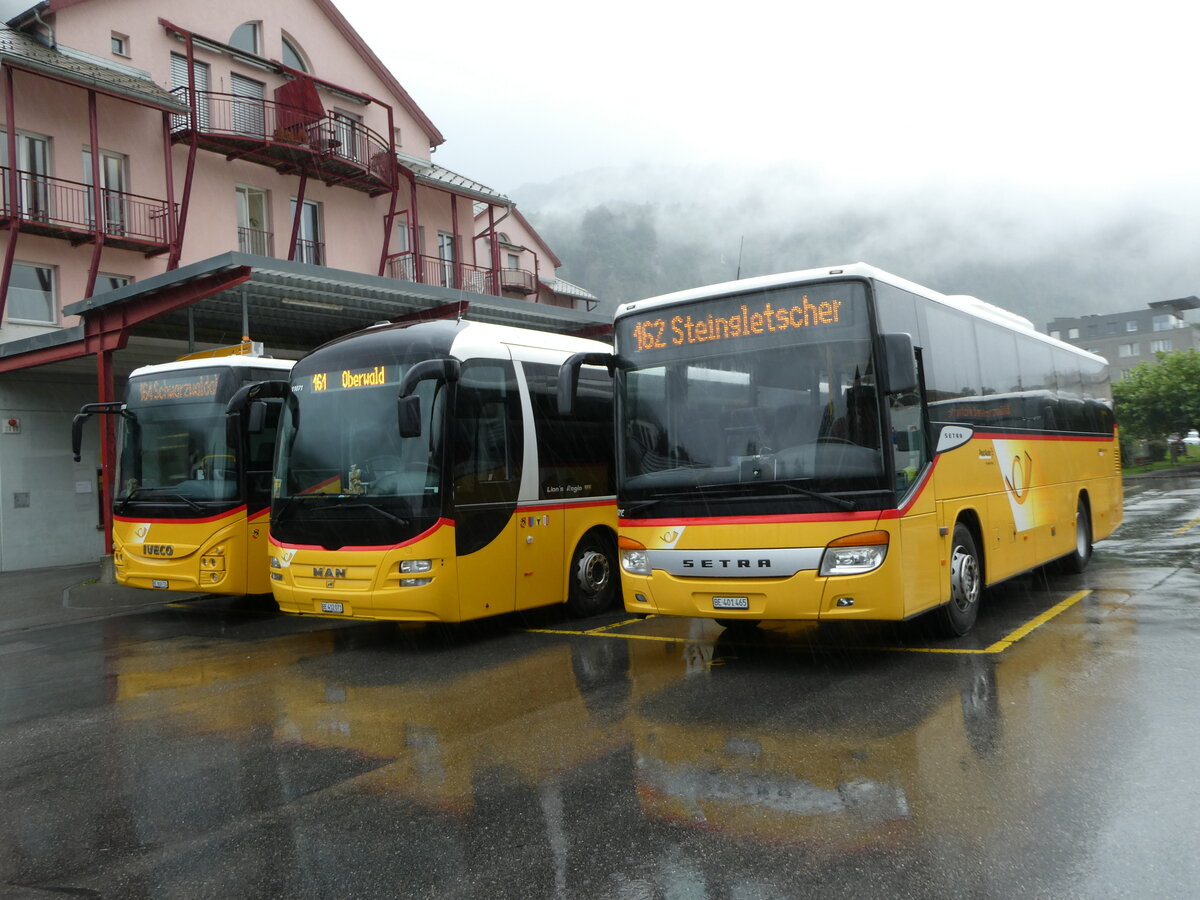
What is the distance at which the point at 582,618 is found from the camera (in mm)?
10852

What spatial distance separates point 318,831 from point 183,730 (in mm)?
2585

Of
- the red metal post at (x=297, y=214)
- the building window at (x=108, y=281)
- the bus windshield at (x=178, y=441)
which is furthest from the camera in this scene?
the red metal post at (x=297, y=214)

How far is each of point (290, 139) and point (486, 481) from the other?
62.8ft

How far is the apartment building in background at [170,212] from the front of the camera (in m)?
17.5

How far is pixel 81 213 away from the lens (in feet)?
71.5

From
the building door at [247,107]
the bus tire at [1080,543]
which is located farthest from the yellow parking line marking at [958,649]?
the building door at [247,107]

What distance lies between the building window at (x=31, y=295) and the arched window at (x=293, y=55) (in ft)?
32.6

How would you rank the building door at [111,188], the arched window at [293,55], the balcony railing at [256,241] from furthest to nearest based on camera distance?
1. the arched window at [293,55]
2. the balcony railing at [256,241]
3. the building door at [111,188]

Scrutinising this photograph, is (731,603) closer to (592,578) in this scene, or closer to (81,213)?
(592,578)

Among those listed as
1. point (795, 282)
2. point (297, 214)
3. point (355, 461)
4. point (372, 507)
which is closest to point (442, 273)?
point (297, 214)

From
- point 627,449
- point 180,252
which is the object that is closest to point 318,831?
point 627,449

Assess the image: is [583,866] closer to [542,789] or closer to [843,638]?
[542,789]

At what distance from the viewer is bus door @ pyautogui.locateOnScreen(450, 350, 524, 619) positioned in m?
9.05

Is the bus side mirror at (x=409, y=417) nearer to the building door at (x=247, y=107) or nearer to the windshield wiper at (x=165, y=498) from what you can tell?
the windshield wiper at (x=165, y=498)
